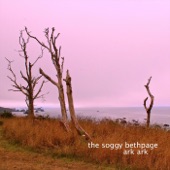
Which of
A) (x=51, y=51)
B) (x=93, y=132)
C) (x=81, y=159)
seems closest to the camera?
(x=81, y=159)

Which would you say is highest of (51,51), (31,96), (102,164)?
(51,51)

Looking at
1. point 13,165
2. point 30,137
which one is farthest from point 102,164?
point 30,137

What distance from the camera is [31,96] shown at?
84.4 feet

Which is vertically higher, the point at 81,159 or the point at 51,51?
the point at 51,51

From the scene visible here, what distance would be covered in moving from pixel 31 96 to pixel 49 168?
16.4 metres

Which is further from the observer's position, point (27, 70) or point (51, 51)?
point (27, 70)

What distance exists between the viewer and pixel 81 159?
1120cm

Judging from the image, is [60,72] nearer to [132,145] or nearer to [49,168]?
[132,145]

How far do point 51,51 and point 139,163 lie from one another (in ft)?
28.8

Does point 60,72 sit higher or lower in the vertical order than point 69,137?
higher

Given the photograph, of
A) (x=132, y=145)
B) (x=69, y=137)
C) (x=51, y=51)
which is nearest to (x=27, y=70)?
(x=51, y=51)

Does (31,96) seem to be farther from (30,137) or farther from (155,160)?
(155,160)

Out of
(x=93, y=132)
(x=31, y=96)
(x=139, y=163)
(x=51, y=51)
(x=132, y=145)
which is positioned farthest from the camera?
(x=31, y=96)

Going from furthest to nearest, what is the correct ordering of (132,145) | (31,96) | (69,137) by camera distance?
(31,96), (69,137), (132,145)
